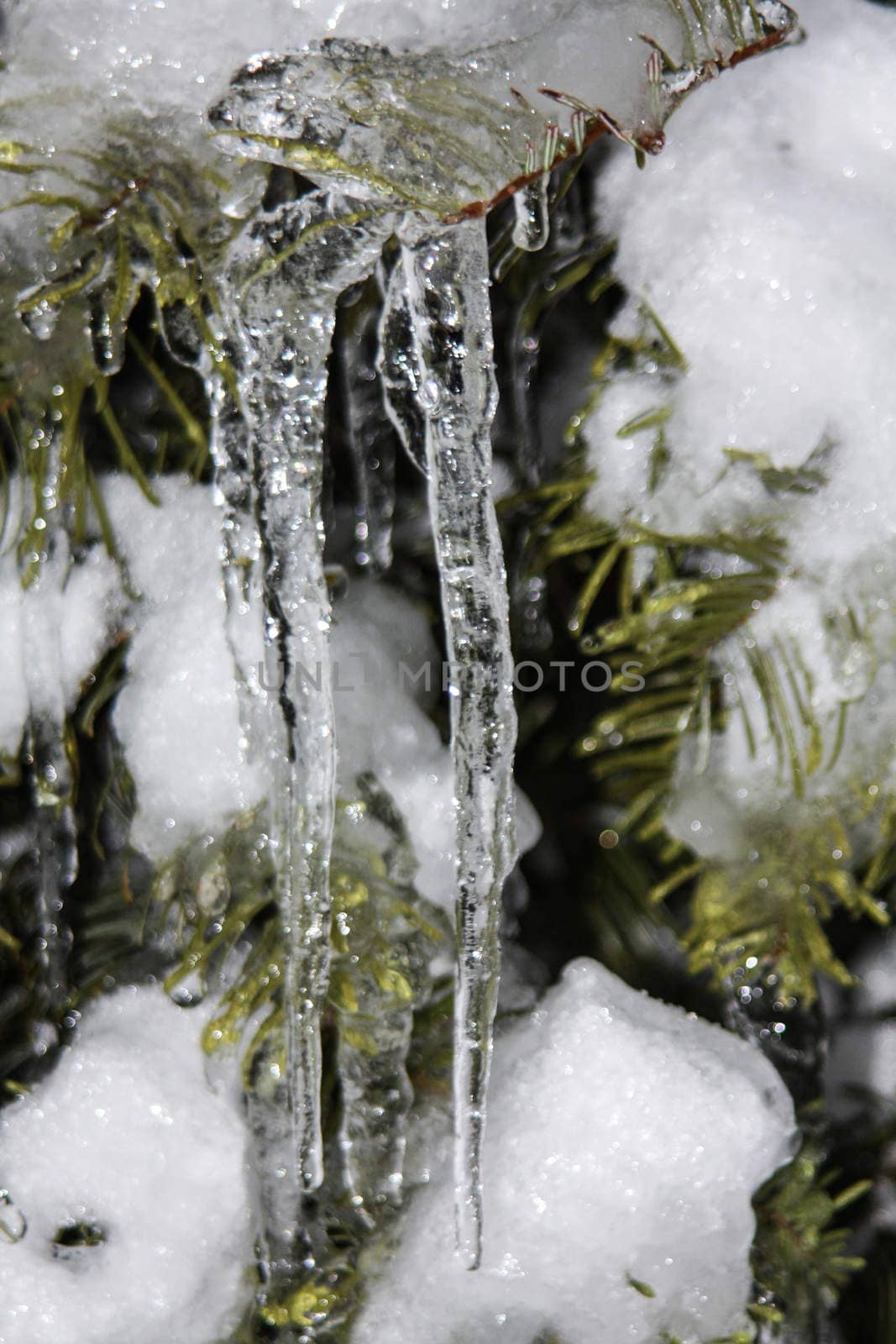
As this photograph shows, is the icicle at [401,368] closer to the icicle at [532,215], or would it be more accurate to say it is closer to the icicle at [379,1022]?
the icicle at [532,215]

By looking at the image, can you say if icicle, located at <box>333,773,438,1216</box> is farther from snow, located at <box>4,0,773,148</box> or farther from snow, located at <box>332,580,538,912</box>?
snow, located at <box>4,0,773,148</box>

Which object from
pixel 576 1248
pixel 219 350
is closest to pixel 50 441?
pixel 219 350

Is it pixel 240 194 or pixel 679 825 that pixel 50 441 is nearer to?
pixel 240 194

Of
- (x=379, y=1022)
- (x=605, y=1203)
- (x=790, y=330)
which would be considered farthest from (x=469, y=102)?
(x=605, y=1203)

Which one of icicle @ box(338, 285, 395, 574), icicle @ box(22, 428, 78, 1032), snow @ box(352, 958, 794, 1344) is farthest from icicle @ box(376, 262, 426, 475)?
snow @ box(352, 958, 794, 1344)

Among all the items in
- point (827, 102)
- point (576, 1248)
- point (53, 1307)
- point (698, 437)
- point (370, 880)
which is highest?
point (827, 102)

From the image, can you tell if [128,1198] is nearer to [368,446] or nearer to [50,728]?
[50,728]
